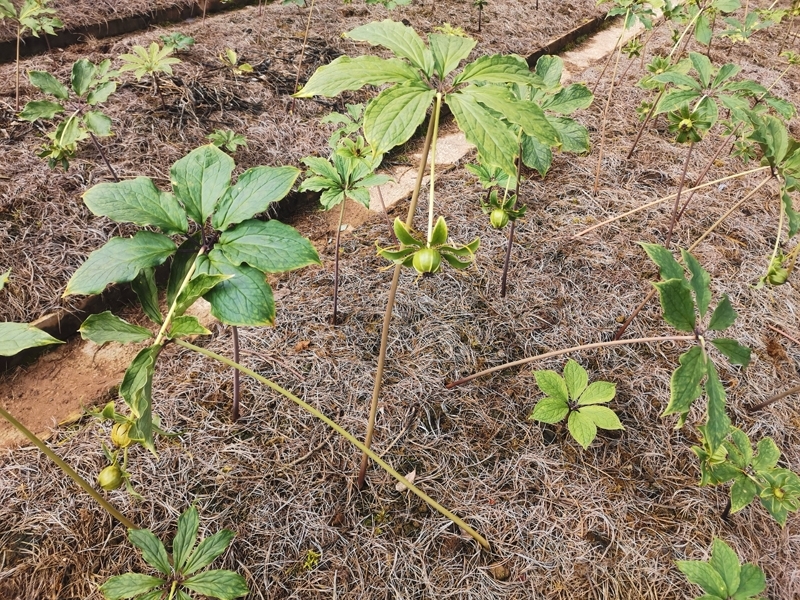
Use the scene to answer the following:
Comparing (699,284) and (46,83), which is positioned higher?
(46,83)

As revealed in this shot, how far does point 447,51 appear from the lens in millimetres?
1026

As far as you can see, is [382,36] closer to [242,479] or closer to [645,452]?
[242,479]

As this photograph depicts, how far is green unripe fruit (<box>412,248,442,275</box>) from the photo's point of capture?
83 centimetres

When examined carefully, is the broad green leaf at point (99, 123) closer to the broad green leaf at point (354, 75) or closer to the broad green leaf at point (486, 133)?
the broad green leaf at point (354, 75)

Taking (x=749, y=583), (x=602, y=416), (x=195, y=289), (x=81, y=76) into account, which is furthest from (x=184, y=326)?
(x=81, y=76)

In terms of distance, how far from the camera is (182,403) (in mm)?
1697

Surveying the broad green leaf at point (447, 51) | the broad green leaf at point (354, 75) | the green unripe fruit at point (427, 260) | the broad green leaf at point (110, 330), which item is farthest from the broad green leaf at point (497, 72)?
the broad green leaf at point (110, 330)

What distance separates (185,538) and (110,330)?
1.99 feet

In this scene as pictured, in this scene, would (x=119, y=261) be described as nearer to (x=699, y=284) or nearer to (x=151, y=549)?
(x=151, y=549)

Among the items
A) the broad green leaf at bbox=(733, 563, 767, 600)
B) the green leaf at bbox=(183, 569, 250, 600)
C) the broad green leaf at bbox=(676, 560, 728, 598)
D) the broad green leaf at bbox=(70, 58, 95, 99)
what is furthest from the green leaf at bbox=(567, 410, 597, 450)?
the broad green leaf at bbox=(70, 58, 95, 99)

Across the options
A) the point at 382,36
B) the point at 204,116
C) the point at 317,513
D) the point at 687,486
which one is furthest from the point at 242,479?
the point at 204,116

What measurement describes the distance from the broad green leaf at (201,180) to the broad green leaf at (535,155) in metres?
1.01

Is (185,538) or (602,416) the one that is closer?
(185,538)

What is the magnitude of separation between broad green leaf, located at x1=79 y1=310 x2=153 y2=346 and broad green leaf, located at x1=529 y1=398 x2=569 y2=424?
123cm
